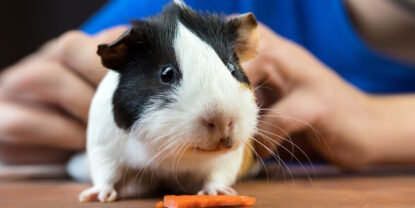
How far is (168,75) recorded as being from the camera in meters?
0.98

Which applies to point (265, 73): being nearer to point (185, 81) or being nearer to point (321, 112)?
point (321, 112)

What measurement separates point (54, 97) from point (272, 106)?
0.73m

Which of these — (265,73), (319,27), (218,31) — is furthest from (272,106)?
(319,27)

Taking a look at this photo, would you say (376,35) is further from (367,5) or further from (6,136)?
(6,136)

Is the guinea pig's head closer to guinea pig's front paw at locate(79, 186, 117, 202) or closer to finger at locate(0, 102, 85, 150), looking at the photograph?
guinea pig's front paw at locate(79, 186, 117, 202)

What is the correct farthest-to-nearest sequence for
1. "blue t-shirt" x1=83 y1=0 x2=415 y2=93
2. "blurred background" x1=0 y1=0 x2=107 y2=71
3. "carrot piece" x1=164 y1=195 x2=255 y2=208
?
1. "blurred background" x1=0 y1=0 x2=107 y2=71
2. "blue t-shirt" x1=83 y1=0 x2=415 y2=93
3. "carrot piece" x1=164 y1=195 x2=255 y2=208

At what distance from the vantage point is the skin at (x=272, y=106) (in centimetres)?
146

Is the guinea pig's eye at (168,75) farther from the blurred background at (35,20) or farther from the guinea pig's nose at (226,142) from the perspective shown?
the blurred background at (35,20)

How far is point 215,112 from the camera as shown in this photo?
0.87m

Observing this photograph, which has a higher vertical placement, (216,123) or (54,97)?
(54,97)

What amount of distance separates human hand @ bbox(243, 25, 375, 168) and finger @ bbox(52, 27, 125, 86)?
0.48 metres

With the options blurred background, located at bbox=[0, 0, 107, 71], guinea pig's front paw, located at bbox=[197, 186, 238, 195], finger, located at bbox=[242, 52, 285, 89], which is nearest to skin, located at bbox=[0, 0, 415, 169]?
finger, located at bbox=[242, 52, 285, 89]

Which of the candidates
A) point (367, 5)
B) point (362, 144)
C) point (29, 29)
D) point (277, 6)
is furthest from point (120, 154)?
point (29, 29)

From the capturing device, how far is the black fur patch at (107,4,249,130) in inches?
39.3
